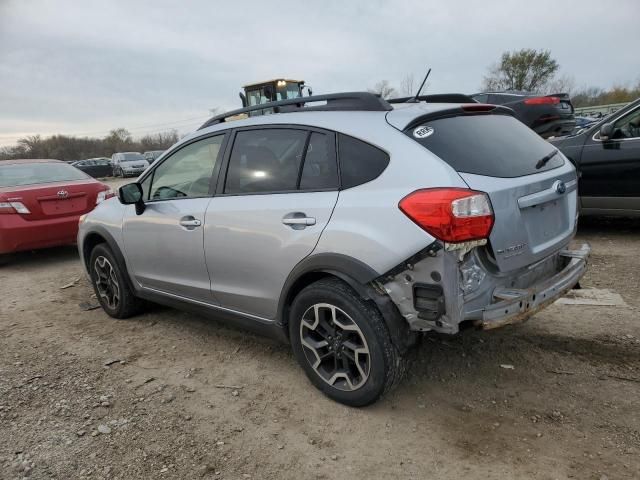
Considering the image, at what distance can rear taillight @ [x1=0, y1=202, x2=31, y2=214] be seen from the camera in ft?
20.4

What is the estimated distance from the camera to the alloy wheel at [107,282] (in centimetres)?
439

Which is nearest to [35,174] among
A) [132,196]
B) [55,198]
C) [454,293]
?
[55,198]

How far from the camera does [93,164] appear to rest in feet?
115

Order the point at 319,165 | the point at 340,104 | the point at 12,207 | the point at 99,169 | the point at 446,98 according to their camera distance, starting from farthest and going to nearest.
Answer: the point at 99,169, the point at 12,207, the point at 446,98, the point at 340,104, the point at 319,165

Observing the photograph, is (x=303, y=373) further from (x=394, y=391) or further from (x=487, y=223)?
(x=487, y=223)

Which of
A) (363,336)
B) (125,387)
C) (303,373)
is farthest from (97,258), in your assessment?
(363,336)

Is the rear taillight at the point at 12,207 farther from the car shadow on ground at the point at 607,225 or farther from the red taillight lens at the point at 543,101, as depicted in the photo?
the red taillight lens at the point at 543,101

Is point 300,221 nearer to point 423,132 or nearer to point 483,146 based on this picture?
point 423,132

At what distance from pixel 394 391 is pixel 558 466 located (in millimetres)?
986

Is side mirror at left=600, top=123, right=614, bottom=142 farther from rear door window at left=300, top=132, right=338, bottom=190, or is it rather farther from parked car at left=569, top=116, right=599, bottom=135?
rear door window at left=300, top=132, right=338, bottom=190

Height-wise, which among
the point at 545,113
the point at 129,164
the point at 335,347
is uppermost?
the point at 545,113

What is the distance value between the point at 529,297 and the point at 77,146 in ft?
255

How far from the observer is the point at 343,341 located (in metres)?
2.67

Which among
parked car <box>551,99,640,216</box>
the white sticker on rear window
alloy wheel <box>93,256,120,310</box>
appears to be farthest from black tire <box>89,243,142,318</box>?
parked car <box>551,99,640,216</box>
